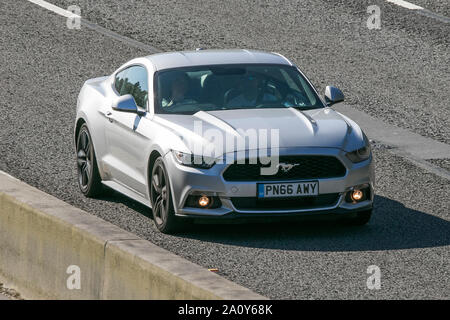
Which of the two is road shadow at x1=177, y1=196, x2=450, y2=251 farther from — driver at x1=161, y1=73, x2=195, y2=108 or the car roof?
the car roof

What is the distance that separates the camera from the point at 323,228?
11.0m

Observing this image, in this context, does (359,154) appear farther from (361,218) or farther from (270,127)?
(270,127)

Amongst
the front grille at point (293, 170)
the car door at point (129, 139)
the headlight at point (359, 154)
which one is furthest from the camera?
the car door at point (129, 139)

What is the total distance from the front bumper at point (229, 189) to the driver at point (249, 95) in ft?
4.03

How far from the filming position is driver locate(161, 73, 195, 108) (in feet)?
37.4

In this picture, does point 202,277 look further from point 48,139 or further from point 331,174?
point 48,139

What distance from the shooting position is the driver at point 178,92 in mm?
11394

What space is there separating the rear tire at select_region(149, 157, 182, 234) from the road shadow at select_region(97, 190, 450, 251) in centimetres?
14

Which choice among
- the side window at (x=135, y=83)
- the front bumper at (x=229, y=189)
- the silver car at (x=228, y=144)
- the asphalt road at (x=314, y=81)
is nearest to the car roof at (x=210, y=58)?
the silver car at (x=228, y=144)

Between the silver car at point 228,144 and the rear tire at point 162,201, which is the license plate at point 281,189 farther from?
the rear tire at point 162,201

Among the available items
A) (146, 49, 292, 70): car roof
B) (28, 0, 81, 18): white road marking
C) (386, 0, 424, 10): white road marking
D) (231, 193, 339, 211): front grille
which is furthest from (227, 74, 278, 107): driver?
(28, 0, 81, 18): white road marking

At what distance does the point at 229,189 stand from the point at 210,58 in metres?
2.14

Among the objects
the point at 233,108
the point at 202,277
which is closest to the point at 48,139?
the point at 233,108

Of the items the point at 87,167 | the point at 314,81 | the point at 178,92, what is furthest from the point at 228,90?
the point at 314,81
